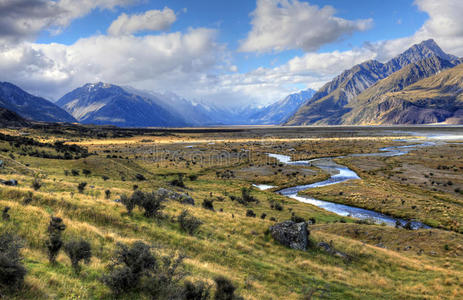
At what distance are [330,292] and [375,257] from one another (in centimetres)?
925

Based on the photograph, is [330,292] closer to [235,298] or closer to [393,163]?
[235,298]

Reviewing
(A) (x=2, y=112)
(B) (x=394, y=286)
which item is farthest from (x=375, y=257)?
(A) (x=2, y=112)

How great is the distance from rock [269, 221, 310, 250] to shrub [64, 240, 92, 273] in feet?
48.9

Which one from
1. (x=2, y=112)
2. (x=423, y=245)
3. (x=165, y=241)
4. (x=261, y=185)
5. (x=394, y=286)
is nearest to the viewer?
(x=165, y=241)

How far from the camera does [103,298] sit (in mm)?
8367

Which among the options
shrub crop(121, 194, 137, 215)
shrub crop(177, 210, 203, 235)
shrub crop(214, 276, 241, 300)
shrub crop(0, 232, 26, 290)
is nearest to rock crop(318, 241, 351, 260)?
shrub crop(177, 210, 203, 235)

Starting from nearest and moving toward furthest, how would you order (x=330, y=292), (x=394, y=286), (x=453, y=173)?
(x=330, y=292) → (x=394, y=286) → (x=453, y=173)

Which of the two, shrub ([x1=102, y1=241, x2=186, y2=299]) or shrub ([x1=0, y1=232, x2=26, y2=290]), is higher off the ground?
shrub ([x1=0, y1=232, x2=26, y2=290])

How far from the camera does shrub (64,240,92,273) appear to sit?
9.54 metres

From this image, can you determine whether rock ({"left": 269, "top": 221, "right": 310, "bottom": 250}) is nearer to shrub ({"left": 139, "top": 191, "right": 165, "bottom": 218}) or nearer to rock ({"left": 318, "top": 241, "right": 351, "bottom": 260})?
rock ({"left": 318, "top": 241, "right": 351, "bottom": 260})

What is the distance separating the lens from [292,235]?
66.7 ft

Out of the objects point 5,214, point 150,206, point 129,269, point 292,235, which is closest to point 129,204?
point 150,206

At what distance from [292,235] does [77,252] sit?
51.0 ft

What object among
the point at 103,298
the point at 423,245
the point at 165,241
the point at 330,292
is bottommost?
the point at 423,245
